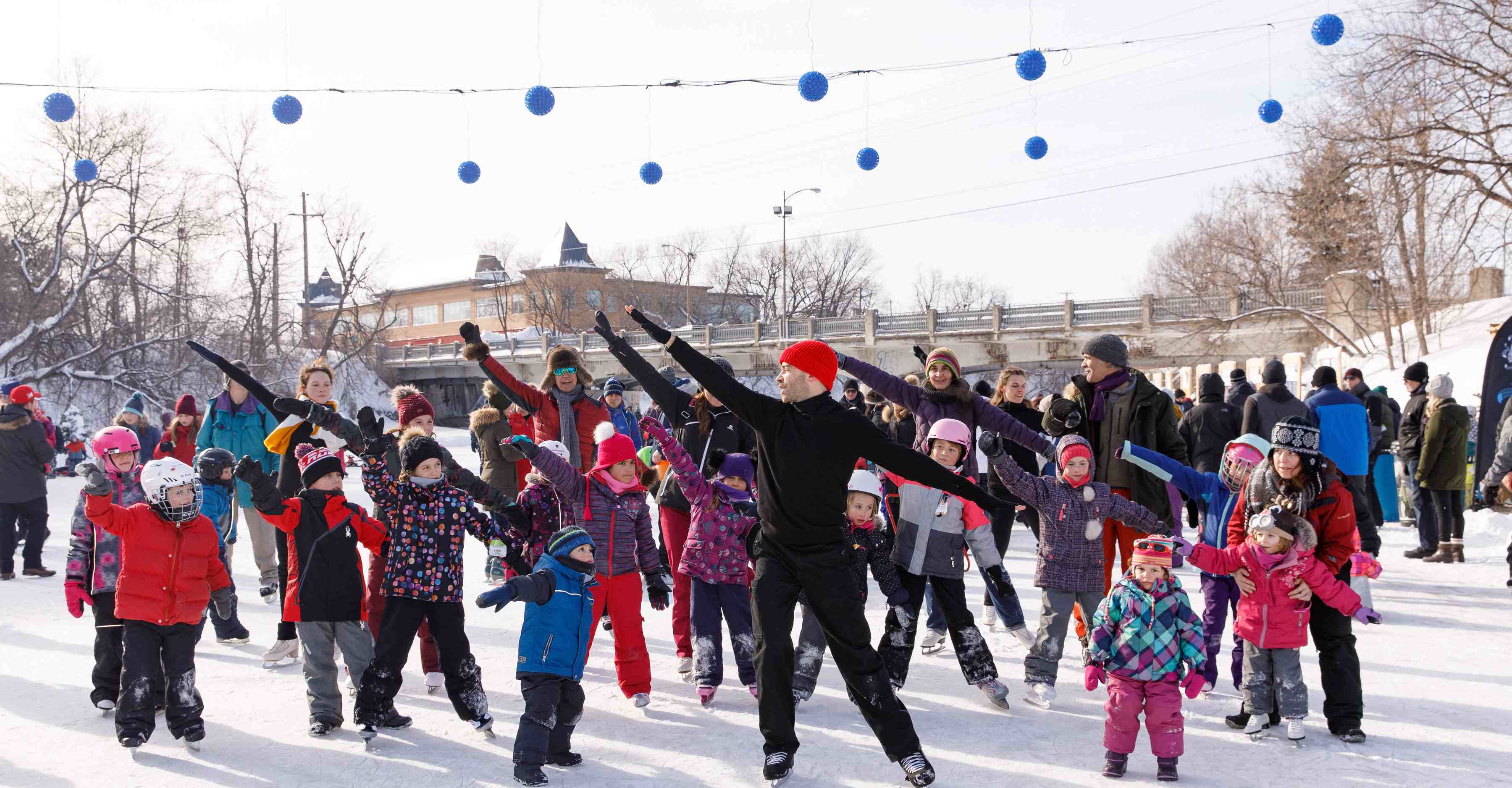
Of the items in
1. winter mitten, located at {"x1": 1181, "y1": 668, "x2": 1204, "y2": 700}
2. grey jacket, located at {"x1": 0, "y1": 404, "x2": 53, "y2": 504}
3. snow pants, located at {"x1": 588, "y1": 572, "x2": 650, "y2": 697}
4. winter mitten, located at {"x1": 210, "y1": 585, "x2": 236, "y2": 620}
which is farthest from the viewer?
grey jacket, located at {"x1": 0, "y1": 404, "x2": 53, "y2": 504}

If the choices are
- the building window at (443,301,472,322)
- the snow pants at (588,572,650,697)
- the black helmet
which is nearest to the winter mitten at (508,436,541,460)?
the snow pants at (588,572,650,697)

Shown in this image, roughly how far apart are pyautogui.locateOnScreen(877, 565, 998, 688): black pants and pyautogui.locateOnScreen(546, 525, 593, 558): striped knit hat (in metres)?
1.57

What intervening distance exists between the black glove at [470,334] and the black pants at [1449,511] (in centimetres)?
808

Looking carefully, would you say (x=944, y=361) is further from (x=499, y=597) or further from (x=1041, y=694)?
(x=499, y=597)

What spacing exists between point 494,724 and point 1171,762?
2929mm

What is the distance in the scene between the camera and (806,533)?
4.10 metres

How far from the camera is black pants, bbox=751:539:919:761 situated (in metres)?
4.12

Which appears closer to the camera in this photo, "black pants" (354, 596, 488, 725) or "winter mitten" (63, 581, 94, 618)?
Result: "black pants" (354, 596, 488, 725)

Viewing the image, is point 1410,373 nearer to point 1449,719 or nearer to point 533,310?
point 1449,719

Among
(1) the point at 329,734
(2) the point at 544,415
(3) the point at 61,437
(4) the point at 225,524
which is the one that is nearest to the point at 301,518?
(1) the point at 329,734

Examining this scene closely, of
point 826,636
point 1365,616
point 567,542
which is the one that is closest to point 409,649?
point 567,542

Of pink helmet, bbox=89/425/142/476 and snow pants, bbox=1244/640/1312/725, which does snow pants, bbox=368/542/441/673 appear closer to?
pink helmet, bbox=89/425/142/476

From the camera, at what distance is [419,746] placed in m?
4.66

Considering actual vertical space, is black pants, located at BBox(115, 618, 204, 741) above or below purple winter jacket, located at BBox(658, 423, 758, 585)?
below
